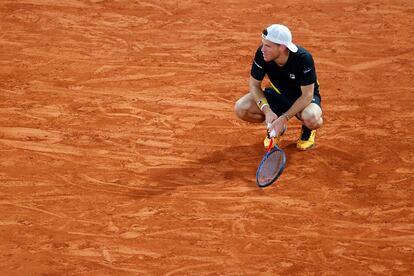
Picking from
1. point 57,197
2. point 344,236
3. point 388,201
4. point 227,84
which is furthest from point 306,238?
point 227,84

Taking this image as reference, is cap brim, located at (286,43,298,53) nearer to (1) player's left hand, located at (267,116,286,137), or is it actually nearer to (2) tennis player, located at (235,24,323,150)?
(2) tennis player, located at (235,24,323,150)

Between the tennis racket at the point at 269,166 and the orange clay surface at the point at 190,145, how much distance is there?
8.0 inches

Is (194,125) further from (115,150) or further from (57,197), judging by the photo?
(57,197)

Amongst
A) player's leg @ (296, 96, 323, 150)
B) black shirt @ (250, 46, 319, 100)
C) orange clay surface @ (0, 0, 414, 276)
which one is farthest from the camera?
player's leg @ (296, 96, 323, 150)

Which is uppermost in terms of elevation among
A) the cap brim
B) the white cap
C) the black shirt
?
the white cap

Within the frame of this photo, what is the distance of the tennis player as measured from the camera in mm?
8508

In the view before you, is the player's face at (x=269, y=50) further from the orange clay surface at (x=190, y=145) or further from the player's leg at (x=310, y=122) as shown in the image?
the orange clay surface at (x=190, y=145)

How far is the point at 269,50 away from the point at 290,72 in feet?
1.46

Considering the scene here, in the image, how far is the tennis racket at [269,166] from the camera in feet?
27.2

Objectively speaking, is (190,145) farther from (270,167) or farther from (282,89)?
(270,167)

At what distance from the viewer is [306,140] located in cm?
929

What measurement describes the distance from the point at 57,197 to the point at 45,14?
488 cm

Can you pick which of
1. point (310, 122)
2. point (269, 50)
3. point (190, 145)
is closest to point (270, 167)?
point (310, 122)

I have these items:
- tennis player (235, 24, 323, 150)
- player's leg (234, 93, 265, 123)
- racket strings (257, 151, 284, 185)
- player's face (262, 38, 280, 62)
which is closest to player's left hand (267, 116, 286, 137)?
tennis player (235, 24, 323, 150)
